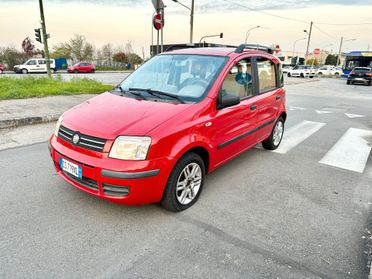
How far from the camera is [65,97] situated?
960 cm

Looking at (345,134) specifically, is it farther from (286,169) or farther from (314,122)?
(286,169)

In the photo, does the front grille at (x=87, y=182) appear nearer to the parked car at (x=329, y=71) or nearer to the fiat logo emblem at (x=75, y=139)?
the fiat logo emblem at (x=75, y=139)

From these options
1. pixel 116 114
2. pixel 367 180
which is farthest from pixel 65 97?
pixel 367 180

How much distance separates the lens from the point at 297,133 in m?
6.83

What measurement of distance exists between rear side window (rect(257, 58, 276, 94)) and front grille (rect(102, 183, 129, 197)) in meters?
2.75

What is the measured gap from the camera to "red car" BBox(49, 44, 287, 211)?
104 inches

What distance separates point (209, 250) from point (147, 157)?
104 centimetres

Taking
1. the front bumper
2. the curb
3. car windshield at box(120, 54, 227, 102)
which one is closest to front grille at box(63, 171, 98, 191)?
the front bumper

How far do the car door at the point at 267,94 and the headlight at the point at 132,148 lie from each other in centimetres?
221

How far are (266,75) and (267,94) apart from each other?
1.09 ft

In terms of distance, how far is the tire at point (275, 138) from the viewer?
17.3 ft

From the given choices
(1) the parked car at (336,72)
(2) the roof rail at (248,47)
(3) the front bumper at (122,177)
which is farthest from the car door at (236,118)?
(1) the parked car at (336,72)

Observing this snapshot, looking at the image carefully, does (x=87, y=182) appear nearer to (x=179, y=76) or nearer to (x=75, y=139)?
(x=75, y=139)

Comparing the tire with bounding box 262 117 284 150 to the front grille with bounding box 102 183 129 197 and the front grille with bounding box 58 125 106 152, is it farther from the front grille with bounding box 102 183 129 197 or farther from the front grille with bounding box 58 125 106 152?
the front grille with bounding box 58 125 106 152
